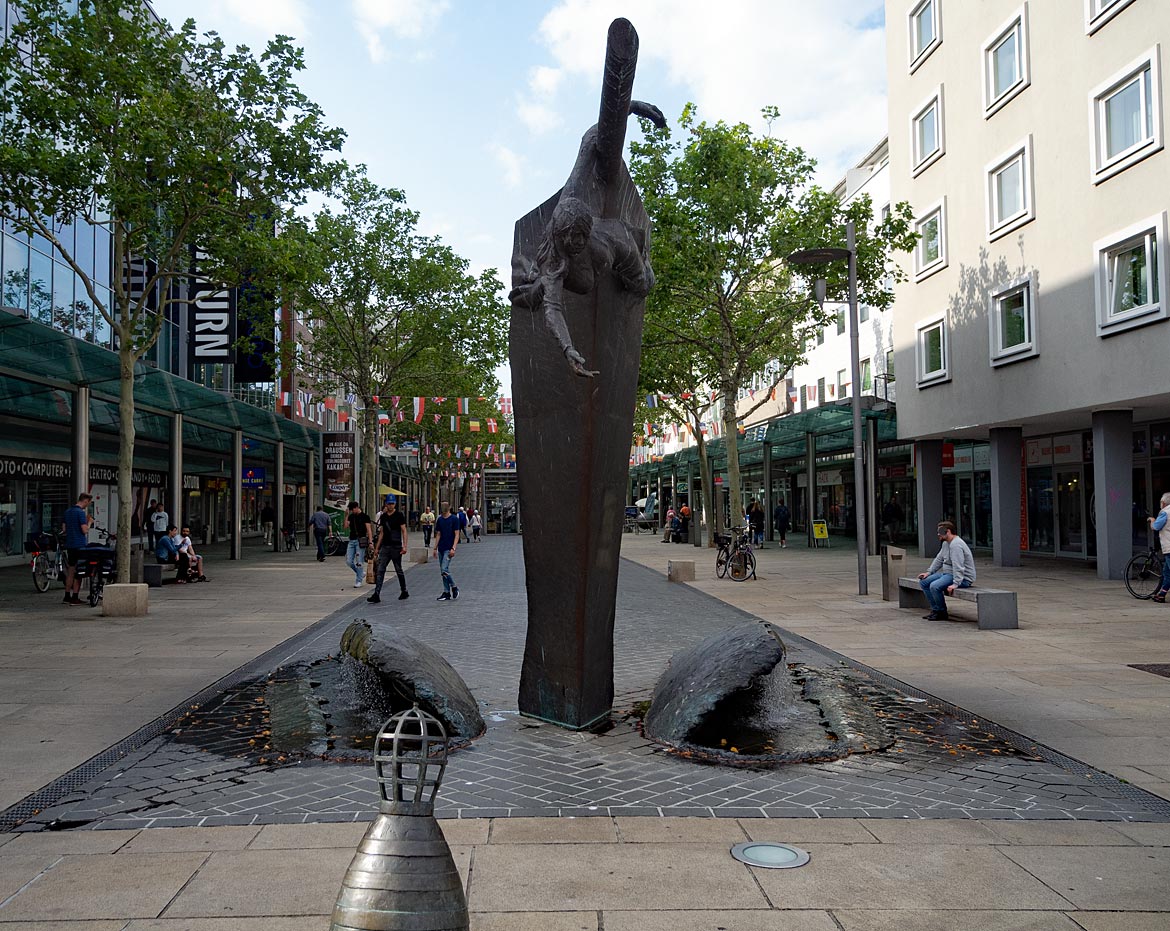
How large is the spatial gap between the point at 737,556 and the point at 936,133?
13.6 metres

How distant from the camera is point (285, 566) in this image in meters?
25.9

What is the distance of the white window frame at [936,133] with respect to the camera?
2583 centimetres

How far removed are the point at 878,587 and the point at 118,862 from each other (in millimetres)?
16251

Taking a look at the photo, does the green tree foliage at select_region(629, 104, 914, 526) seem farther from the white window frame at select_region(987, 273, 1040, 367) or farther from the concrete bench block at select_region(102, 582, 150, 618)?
the concrete bench block at select_region(102, 582, 150, 618)

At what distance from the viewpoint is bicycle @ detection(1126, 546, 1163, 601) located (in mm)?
15820

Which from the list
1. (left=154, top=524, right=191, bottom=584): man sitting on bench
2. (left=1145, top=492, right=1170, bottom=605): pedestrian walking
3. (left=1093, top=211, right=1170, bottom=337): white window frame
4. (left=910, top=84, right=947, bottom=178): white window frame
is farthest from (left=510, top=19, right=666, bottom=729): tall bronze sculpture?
(left=910, top=84, right=947, bottom=178): white window frame

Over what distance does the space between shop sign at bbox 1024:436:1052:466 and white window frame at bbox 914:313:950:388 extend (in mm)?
3189

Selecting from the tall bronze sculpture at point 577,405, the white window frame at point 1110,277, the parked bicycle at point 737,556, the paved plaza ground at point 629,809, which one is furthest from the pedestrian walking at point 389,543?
the white window frame at point 1110,277

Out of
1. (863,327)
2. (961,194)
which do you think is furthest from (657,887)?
(863,327)

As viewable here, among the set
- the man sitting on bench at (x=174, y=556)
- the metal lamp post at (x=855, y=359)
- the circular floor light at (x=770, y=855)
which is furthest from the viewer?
Answer: the man sitting on bench at (x=174, y=556)

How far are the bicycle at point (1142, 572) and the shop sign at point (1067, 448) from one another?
7.80 meters

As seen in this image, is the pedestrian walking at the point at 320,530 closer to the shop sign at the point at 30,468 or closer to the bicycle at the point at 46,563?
the shop sign at the point at 30,468

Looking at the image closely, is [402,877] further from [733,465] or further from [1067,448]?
[1067,448]

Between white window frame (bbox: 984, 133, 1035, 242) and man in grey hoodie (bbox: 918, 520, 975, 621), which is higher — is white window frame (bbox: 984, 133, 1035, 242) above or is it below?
above
